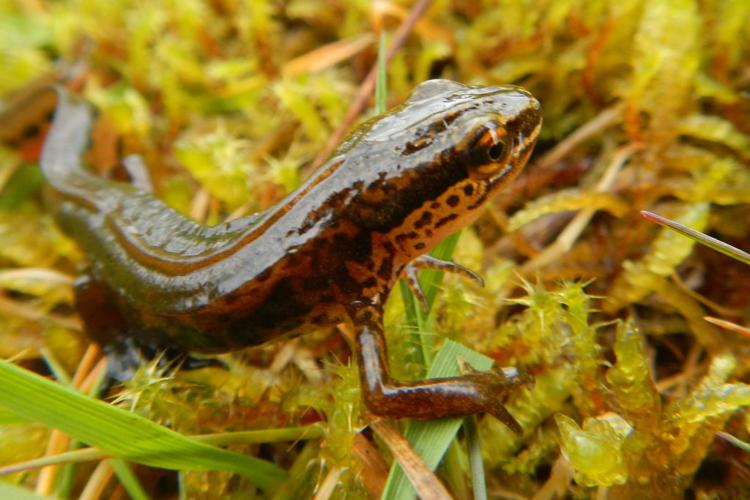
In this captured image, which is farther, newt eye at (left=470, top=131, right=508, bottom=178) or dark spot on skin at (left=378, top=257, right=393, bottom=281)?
dark spot on skin at (left=378, top=257, right=393, bottom=281)

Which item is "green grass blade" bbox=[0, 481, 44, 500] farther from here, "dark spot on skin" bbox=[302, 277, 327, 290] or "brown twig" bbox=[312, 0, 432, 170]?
"brown twig" bbox=[312, 0, 432, 170]

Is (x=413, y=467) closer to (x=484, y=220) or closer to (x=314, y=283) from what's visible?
(x=314, y=283)

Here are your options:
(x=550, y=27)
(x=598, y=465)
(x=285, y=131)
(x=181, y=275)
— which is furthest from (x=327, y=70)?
(x=598, y=465)

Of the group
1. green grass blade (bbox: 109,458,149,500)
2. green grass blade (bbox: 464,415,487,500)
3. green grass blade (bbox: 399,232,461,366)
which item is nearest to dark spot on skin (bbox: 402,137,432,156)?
green grass blade (bbox: 399,232,461,366)

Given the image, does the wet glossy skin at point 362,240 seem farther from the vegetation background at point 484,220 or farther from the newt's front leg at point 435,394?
the vegetation background at point 484,220

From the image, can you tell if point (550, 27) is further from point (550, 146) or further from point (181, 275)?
point (181, 275)

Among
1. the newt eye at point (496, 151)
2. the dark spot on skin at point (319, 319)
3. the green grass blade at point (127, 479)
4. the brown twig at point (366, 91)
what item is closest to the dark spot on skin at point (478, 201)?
the newt eye at point (496, 151)
